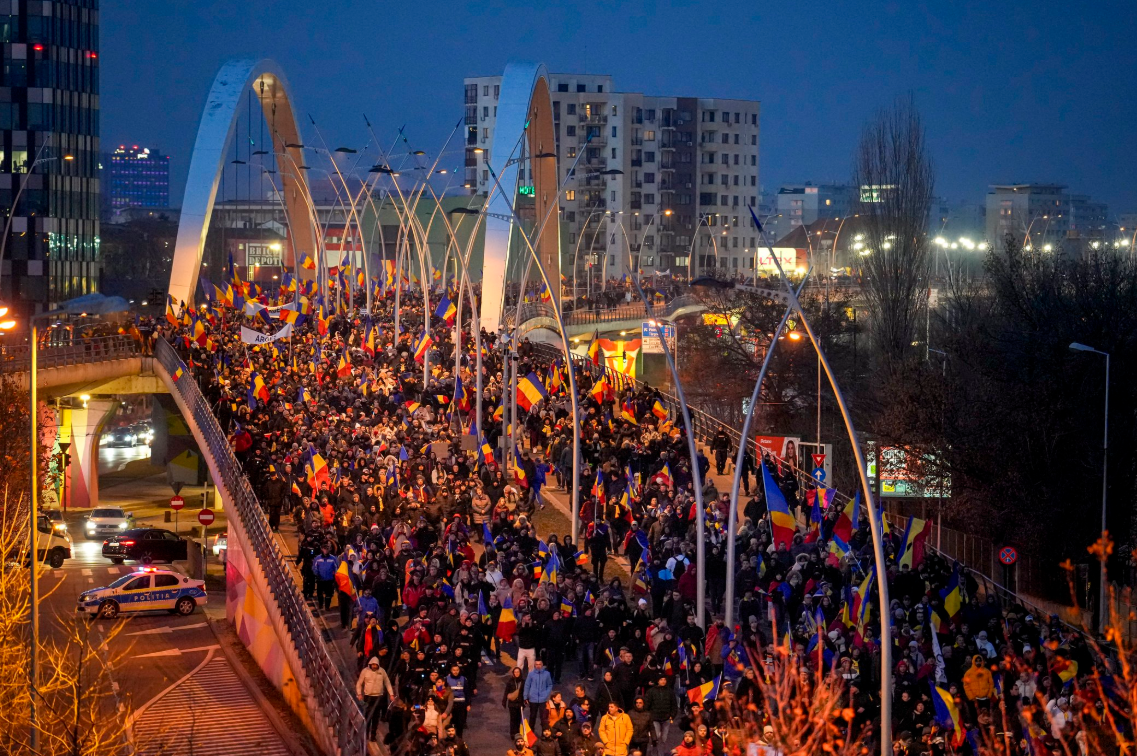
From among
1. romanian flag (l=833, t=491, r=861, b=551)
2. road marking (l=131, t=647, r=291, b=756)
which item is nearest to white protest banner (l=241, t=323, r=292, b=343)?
road marking (l=131, t=647, r=291, b=756)

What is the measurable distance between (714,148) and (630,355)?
343 ft

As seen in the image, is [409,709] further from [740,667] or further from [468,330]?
[468,330]

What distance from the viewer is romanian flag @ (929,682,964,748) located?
15039 millimetres

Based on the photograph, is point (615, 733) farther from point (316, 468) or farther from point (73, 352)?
point (73, 352)

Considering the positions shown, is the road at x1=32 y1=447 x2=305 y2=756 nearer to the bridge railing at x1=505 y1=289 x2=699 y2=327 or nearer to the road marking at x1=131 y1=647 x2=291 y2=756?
the road marking at x1=131 y1=647 x2=291 y2=756

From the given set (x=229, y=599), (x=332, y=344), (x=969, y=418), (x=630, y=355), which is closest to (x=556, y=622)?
(x=229, y=599)

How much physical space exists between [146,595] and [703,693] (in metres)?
16.2

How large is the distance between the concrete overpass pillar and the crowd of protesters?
47.2 feet

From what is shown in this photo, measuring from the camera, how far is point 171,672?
24484 mm

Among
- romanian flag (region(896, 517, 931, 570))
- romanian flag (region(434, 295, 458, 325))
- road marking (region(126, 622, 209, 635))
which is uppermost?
romanian flag (region(434, 295, 458, 325))

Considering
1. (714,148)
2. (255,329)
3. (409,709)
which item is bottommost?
(409,709)

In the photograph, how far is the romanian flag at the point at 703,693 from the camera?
15.7 metres

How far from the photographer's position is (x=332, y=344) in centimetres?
4316

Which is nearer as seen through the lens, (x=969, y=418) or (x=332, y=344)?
(x=969, y=418)
